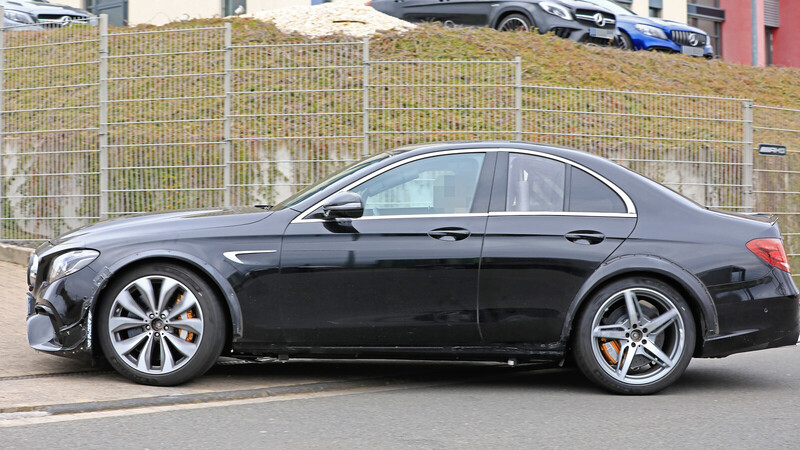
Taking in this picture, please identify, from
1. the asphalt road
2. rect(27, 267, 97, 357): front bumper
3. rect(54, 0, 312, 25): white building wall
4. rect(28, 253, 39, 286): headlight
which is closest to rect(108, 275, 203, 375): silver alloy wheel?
rect(27, 267, 97, 357): front bumper

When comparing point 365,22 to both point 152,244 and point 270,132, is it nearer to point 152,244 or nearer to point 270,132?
point 270,132

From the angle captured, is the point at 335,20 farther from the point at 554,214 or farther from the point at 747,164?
the point at 554,214

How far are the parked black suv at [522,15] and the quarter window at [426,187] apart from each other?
442 inches

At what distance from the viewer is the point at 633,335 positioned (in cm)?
630

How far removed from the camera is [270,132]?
11.1 metres

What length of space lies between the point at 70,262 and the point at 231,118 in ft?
16.5

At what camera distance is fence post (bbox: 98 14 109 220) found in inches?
441

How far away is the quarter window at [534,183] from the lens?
21.0 feet

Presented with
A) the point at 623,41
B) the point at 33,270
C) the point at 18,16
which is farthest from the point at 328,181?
the point at 18,16

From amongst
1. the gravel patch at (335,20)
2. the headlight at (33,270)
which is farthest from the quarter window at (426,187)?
the gravel patch at (335,20)

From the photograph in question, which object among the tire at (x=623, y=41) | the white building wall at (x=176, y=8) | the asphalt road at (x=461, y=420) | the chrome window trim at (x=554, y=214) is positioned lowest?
the asphalt road at (x=461, y=420)

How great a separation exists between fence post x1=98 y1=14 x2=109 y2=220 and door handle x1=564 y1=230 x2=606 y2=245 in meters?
6.51

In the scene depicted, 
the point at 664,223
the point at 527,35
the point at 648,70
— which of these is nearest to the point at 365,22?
the point at 527,35

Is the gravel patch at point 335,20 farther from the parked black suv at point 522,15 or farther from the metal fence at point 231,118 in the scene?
the metal fence at point 231,118
